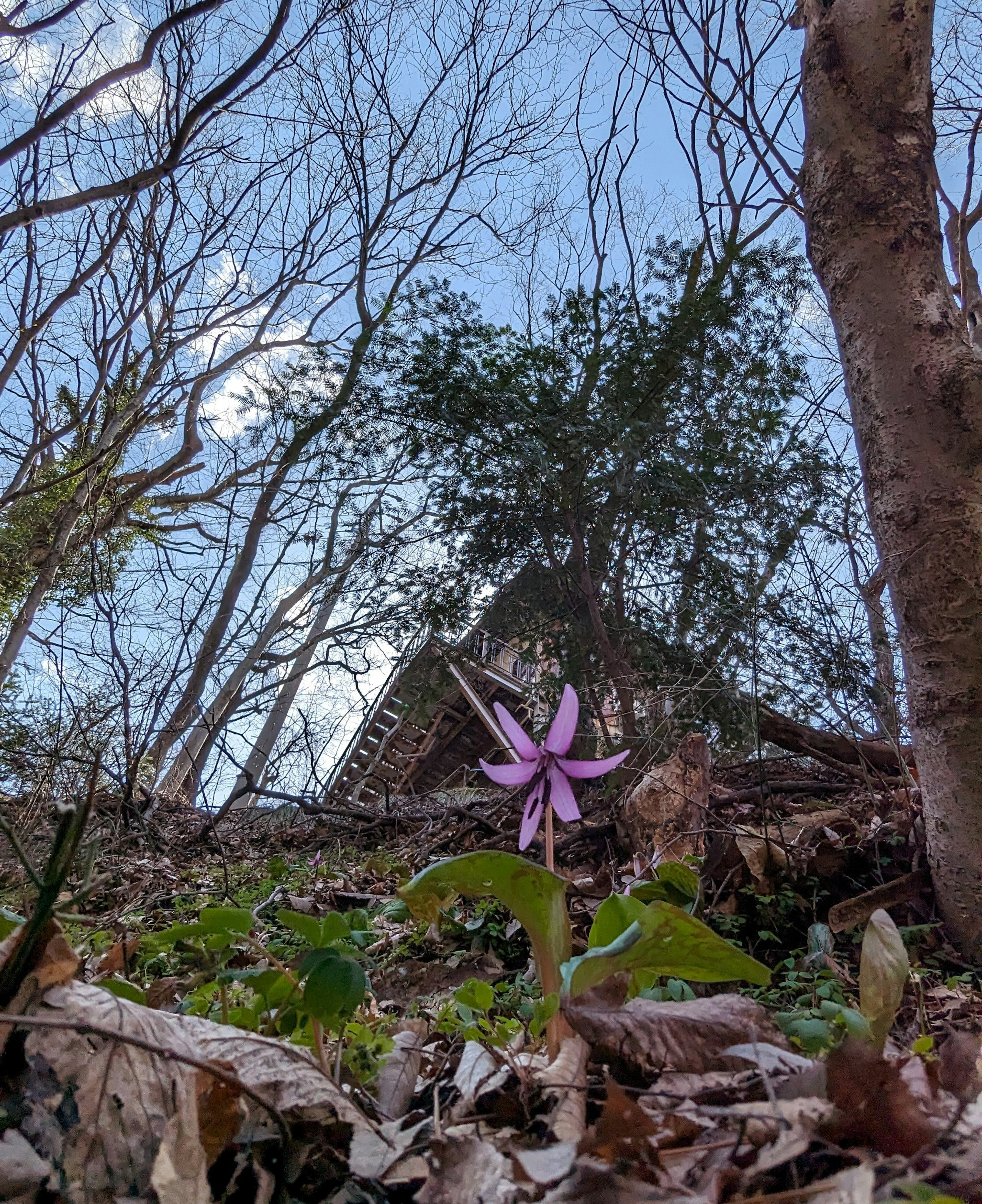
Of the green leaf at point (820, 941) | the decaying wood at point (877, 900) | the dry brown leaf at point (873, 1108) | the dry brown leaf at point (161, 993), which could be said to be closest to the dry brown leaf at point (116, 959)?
the dry brown leaf at point (161, 993)

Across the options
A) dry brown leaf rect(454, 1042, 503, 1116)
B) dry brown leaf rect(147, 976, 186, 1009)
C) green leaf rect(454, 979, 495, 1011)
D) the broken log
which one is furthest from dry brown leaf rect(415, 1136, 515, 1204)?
the broken log

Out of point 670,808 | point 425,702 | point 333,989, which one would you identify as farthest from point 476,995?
point 425,702

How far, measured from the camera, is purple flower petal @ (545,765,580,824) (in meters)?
1.19

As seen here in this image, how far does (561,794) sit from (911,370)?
160cm

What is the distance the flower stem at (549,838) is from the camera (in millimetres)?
1093

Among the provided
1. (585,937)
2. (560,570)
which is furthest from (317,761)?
(585,937)

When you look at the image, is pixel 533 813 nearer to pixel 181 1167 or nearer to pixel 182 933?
pixel 182 933

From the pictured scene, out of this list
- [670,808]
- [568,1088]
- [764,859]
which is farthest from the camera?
[670,808]

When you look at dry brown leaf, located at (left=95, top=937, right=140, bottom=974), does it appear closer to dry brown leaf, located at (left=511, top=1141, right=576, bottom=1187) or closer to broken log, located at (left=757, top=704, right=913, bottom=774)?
dry brown leaf, located at (left=511, top=1141, right=576, bottom=1187)

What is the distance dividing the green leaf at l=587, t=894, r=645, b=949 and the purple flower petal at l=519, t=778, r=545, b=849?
0.20m

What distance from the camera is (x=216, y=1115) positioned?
2.06 ft

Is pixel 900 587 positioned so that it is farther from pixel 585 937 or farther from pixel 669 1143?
pixel 669 1143

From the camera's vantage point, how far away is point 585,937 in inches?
68.8

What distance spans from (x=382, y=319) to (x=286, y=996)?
558 cm
